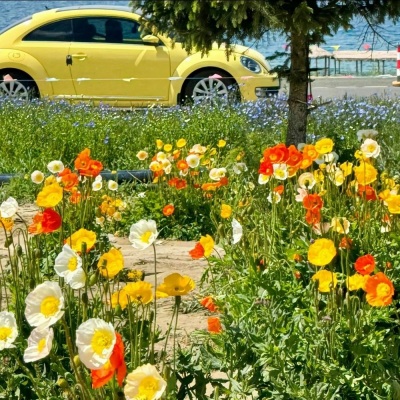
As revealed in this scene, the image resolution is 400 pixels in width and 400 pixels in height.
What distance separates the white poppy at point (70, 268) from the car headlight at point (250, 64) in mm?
11231

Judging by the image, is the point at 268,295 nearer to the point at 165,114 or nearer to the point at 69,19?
the point at 165,114

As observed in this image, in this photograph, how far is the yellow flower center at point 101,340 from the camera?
2.31 m

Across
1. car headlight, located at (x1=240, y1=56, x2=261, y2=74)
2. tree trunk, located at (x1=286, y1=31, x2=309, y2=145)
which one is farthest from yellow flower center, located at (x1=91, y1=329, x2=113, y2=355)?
car headlight, located at (x1=240, y1=56, x2=261, y2=74)

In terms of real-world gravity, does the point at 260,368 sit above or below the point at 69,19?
below

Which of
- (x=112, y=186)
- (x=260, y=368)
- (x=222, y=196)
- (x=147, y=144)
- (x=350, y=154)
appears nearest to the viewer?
(x=260, y=368)

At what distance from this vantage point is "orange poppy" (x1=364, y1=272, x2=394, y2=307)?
294 cm

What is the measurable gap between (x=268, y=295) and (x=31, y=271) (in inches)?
31.7

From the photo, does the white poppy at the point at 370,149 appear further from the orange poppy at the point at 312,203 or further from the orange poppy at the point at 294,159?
the orange poppy at the point at 312,203

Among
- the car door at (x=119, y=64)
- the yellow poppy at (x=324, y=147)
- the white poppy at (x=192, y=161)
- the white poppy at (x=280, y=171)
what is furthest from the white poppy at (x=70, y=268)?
the car door at (x=119, y=64)

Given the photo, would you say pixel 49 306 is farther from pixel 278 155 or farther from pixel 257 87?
pixel 257 87

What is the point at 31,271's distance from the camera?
349 cm

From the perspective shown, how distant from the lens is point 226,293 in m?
4.12

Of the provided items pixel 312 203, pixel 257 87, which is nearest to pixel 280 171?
pixel 312 203

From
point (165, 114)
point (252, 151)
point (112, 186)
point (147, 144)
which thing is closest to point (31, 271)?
point (112, 186)
